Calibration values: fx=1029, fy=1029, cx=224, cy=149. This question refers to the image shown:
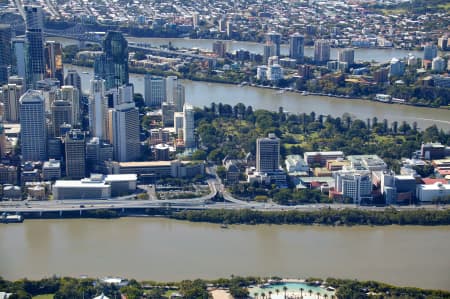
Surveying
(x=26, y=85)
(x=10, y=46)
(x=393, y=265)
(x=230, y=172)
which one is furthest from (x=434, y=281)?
(x=10, y=46)

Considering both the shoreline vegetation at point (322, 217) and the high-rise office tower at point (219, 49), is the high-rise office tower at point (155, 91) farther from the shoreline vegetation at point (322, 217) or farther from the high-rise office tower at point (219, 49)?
the shoreline vegetation at point (322, 217)

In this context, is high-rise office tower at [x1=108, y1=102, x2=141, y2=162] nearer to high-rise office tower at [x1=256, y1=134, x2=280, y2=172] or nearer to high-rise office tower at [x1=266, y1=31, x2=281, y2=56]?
high-rise office tower at [x1=256, y1=134, x2=280, y2=172]

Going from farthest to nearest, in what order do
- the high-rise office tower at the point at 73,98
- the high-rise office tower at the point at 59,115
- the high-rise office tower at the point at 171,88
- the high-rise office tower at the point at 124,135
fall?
the high-rise office tower at the point at 171,88
the high-rise office tower at the point at 73,98
the high-rise office tower at the point at 59,115
the high-rise office tower at the point at 124,135

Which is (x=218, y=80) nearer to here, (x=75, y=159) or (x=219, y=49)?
(x=219, y=49)

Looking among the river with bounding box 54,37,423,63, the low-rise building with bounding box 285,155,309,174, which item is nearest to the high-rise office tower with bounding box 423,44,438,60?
the river with bounding box 54,37,423,63

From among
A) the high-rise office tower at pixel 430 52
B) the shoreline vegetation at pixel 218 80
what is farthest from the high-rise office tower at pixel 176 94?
the high-rise office tower at pixel 430 52

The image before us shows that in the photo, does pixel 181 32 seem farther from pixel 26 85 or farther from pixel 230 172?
pixel 230 172
